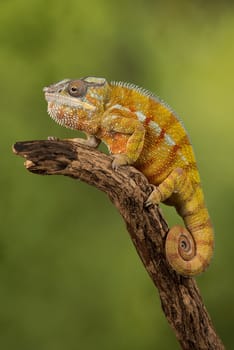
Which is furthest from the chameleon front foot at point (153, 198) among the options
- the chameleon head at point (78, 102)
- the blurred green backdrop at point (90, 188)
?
the blurred green backdrop at point (90, 188)

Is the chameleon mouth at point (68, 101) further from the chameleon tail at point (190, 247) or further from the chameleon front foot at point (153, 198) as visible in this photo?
the chameleon tail at point (190, 247)

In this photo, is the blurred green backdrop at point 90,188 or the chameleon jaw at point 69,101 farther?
the blurred green backdrop at point 90,188

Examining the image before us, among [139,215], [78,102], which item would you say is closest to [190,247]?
[139,215]

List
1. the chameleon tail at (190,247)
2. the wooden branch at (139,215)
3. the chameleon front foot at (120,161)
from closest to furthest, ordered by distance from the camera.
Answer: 1. the wooden branch at (139,215)
2. the chameleon front foot at (120,161)
3. the chameleon tail at (190,247)

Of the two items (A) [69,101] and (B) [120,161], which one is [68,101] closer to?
(A) [69,101]

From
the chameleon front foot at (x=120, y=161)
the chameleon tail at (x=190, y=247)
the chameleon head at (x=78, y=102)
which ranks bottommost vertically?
the chameleon tail at (x=190, y=247)

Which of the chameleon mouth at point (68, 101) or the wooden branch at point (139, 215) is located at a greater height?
the chameleon mouth at point (68, 101)

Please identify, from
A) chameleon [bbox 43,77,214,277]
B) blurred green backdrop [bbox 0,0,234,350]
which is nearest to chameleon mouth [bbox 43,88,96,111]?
chameleon [bbox 43,77,214,277]

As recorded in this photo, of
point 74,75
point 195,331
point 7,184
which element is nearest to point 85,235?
point 7,184
